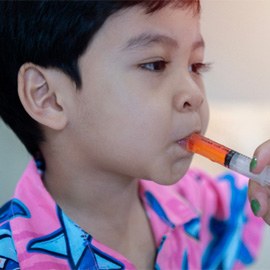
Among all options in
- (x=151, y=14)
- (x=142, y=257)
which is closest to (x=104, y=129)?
(x=151, y=14)

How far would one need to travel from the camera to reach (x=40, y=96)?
67cm

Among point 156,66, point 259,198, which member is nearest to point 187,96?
point 156,66

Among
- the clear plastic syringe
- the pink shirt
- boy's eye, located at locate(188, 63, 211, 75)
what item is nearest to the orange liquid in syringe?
the clear plastic syringe

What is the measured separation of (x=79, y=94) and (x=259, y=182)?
0.28 meters

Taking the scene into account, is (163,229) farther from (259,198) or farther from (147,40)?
(147,40)

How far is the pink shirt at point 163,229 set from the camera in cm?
68

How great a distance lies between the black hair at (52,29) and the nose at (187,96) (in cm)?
11

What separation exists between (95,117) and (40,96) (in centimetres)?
9

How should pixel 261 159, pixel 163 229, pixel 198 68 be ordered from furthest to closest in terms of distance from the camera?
pixel 163 229 → pixel 198 68 → pixel 261 159

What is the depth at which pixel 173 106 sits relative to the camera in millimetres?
640

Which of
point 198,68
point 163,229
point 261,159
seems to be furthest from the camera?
point 163,229

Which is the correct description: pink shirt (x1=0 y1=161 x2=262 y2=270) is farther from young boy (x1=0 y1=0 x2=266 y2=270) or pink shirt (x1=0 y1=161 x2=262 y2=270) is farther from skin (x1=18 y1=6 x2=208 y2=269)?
skin (x1=18 y1=6 x2=208 y2=269)

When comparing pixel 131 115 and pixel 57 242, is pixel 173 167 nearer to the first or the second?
pixel 131 115

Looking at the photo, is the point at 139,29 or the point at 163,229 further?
the point at 163,229
